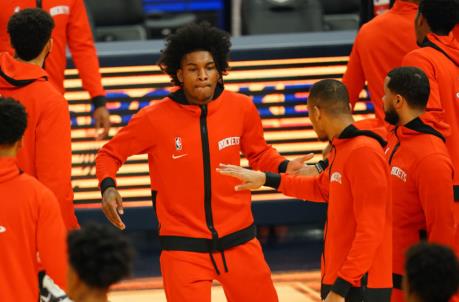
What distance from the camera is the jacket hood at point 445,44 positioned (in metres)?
6.91

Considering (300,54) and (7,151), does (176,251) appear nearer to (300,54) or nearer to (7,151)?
(7,151)

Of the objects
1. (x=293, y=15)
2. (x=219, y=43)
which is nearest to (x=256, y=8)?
(x=293, y=15)

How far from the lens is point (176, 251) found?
20.1 ft

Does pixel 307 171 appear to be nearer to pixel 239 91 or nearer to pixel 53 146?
pixel 53 146

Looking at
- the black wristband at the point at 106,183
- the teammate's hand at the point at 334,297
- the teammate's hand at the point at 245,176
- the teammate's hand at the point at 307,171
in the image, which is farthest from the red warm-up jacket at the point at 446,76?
the black wristband at the point at 106,183

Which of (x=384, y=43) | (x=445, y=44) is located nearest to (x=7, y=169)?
(x=445, y=44)

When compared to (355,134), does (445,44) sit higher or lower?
higher

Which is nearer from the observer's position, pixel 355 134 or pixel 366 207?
pixel 366 207

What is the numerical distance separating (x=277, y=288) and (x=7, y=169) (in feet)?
11.8

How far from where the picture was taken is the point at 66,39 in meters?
7.87

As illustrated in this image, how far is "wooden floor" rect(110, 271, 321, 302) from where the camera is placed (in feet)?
26.7

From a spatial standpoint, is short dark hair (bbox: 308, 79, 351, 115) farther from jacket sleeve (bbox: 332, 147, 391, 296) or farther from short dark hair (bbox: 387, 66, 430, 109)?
short dark hair (bbox: 387, 66, 430, 109)

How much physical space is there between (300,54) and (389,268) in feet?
11.9

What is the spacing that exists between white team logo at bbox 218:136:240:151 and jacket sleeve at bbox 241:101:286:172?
138 mm
